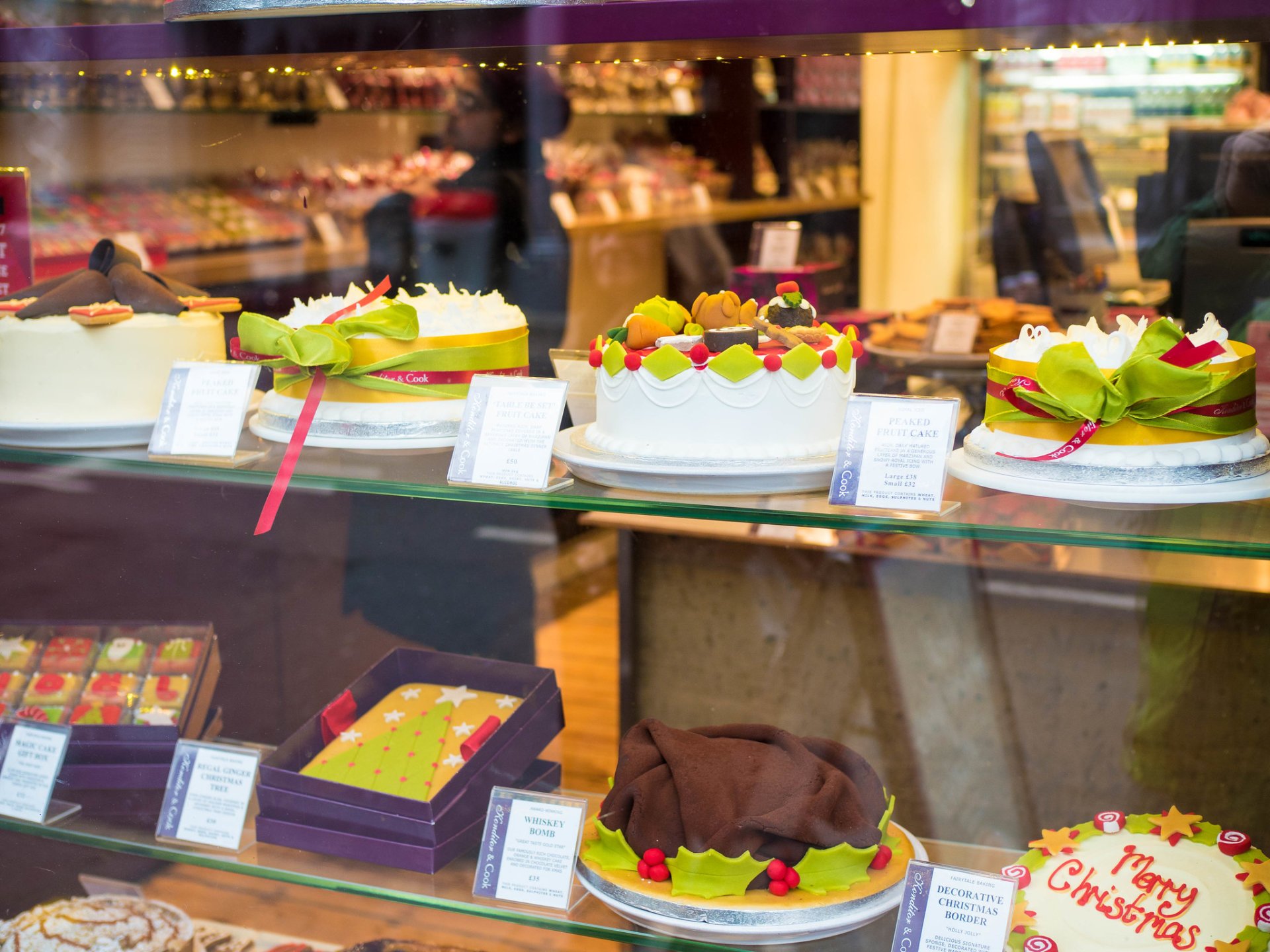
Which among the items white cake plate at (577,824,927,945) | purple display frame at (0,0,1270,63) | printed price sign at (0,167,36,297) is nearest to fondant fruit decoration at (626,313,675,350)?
purple display frame at (0,0,1270,63)

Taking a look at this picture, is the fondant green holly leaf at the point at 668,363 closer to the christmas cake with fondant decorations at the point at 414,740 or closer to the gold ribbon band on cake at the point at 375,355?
the gold ribbon band on cake at the point at 375,355

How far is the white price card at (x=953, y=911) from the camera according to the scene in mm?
1062

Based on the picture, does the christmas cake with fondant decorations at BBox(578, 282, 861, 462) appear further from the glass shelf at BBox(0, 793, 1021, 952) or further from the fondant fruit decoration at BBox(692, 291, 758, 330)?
the glass shelf at BBox(0, 793, 1021, 952)

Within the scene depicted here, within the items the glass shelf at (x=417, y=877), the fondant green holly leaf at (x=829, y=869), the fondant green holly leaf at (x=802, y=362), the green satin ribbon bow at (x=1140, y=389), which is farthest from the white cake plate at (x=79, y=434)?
the green satin ribbon bow at (x=1140, y=389)

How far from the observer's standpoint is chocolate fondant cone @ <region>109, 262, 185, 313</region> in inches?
54.0

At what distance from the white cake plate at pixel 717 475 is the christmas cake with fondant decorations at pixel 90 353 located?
1.79 ft

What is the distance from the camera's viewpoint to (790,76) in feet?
6.22

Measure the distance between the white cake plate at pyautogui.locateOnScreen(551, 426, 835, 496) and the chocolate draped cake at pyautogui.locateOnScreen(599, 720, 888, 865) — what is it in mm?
308

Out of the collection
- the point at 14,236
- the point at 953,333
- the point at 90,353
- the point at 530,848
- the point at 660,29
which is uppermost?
the point at 660,29

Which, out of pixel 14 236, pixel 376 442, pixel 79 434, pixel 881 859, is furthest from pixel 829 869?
pixel 14 236

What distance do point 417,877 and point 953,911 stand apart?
21.5 inches

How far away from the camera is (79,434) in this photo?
51.8 inches

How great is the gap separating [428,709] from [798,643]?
2.31ft

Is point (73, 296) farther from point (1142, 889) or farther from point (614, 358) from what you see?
point (1142, 889)
